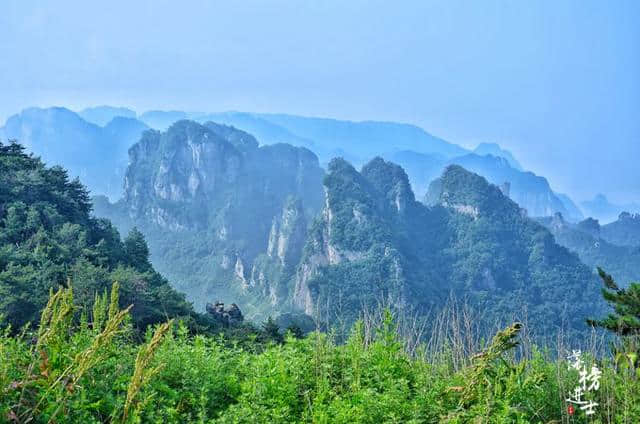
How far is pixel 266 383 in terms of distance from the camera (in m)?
2.53

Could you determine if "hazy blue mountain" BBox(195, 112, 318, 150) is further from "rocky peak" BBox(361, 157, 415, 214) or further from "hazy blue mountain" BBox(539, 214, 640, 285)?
"rocky peak" BBox(361, 157, 415, 214)

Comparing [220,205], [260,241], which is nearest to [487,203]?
[260,241]

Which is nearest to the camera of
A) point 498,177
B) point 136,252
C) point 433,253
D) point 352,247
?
point 136,252

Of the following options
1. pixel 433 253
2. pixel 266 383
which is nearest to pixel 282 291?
pixel 433 253

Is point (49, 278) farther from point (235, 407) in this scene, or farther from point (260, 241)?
point (260, 241)

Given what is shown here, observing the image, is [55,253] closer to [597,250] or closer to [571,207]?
[597,250]

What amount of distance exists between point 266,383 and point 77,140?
430 ft

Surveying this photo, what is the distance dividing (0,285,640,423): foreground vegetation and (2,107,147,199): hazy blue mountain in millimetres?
110592

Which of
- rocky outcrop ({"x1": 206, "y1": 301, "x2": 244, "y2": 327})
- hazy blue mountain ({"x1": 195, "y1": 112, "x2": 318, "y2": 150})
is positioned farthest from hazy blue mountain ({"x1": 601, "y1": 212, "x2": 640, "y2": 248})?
hazy blue mountain ({"x1": 195, "y1": 112, "x2": 318, "y2": 150})

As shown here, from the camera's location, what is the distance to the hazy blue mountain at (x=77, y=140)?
11157cm

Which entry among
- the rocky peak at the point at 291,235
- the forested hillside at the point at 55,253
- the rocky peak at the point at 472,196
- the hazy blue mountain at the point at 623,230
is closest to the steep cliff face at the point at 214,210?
the rocky peak at the point at 291,235

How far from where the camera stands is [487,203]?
4766 centimetres

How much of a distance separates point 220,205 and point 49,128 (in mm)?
80052

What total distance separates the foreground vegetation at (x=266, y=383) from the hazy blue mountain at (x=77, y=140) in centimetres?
11059
